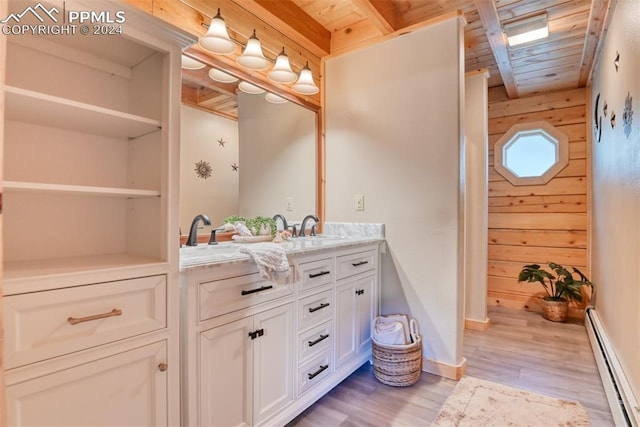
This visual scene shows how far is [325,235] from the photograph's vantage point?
105 inches

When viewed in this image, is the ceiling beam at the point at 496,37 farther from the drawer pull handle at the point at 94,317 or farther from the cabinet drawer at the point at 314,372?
the drawer pull handle at the point at 94,317

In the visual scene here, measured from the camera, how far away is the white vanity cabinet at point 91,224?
96 cm

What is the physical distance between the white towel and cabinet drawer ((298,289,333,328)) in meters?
0.34

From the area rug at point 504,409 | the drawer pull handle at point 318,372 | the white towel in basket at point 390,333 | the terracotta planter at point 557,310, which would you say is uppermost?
the white towel in basket at point 390,333

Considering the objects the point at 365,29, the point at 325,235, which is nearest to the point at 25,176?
the point at 325,235

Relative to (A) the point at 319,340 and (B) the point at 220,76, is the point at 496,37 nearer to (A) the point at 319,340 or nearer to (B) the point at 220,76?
(B) the point at 220,76

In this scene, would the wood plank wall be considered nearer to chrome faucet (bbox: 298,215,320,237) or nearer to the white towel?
chrome faucet (bbox: 298,215,320,237)

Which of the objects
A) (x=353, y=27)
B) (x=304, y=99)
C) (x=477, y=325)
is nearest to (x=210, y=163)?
(x=304, y=99)

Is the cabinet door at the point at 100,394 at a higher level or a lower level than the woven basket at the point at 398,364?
higher

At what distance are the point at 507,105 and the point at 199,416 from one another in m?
4.28

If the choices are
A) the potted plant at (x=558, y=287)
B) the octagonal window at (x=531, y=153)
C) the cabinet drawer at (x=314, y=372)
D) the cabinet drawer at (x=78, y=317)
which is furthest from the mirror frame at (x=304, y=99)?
the octagonal window at (x=531, y=153)

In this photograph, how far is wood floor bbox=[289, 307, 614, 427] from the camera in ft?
5.94

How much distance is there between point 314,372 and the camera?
1854 mm

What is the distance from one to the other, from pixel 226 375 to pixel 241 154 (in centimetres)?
137
